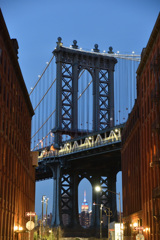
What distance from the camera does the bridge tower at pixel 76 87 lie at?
118 meters

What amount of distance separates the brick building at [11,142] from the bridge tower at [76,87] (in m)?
51.0

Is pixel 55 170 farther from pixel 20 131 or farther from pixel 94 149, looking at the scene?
pixel 20 131

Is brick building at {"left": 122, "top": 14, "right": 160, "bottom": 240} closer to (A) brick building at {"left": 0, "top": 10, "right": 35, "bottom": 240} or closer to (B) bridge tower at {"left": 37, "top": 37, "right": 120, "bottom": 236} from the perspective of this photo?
(A) brick building at {"left": 0, "top": 10, "right": 35, "bottom": 240}

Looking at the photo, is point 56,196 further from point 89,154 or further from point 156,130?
point 156,130

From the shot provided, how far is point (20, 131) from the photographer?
208 ft

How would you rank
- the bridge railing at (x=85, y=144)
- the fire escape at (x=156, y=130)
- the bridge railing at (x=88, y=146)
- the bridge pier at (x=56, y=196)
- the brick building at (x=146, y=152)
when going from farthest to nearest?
the bridge pier at (x=56, y=196) → the bridge railing at (x=85, y=144) → the bridge railing at (x=88, y=146) → the brick building at (x=146, y=152) → the fire escape at (x=156, y=130)

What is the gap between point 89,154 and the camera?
11300 cm

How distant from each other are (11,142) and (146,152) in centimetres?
1438

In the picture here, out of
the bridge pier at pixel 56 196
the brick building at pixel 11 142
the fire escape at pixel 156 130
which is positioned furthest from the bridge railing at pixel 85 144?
the fire escape at pixel 156 130

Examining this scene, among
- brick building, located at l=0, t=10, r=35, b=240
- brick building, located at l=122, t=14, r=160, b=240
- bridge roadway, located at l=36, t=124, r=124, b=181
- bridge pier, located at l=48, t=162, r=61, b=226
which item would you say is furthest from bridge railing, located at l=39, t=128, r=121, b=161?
brick building, located at l=0, t=10, r=35, b=240

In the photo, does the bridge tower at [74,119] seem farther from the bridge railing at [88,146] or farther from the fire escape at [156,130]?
the fire escape at [156,130]

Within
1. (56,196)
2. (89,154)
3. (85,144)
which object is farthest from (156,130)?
(56,196)

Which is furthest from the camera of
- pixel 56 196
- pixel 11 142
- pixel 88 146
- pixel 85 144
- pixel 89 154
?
pixel 56 196

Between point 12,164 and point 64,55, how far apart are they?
72.5 metres
